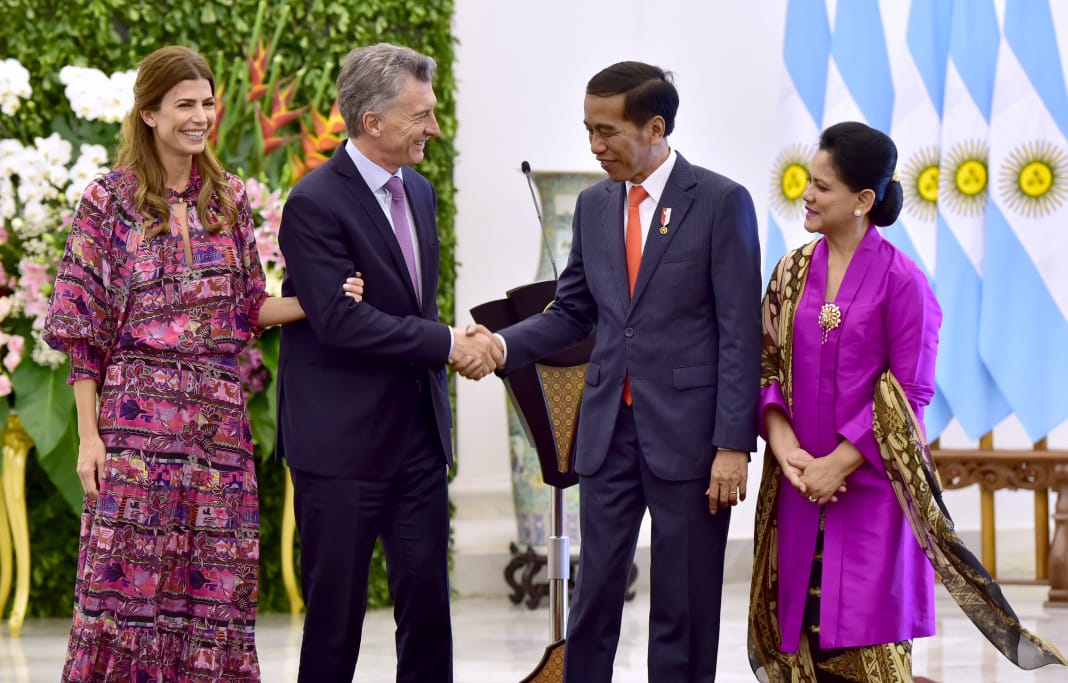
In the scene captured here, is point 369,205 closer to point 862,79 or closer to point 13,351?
point 13,351

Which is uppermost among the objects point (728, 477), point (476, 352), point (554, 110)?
point (554, 110)

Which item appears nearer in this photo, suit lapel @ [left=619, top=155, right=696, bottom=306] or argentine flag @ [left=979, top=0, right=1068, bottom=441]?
suit lapel @ [left=619, top=155, right=696, bottom=306]

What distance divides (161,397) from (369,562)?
58cm

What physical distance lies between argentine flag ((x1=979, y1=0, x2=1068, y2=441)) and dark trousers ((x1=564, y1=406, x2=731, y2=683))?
2.88m

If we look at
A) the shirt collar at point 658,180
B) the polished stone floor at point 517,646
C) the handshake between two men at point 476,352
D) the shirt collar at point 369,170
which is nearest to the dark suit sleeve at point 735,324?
the shirt collar at point 658,180

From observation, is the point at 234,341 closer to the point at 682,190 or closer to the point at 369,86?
the point at 369,86

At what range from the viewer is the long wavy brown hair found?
121 inches

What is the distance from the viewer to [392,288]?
3.11 m

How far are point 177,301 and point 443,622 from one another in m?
0.92

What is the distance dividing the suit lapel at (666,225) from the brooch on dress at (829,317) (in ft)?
1.20

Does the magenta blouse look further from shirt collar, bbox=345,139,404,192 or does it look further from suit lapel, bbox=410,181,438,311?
shirt collar, bbox=345,139,404,192

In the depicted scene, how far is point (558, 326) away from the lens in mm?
3277

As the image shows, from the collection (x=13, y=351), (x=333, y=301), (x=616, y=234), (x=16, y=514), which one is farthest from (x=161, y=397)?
(x=16, y=514)

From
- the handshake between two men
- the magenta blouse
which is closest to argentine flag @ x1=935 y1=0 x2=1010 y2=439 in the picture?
the magenta blouse
